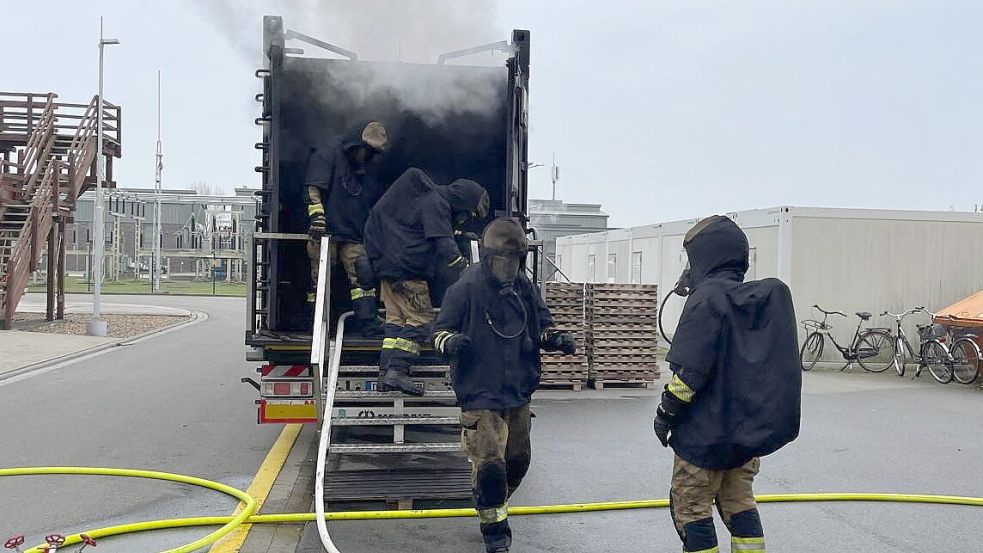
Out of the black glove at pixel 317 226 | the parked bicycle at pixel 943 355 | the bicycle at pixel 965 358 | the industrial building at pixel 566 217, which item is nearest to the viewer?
the black glove at pixel 317 226

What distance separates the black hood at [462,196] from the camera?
6.48 meters

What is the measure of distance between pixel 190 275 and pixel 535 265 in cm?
6160

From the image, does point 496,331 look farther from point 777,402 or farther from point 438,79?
point 438,79

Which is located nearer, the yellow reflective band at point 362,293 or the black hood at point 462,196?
the black hood at point 462,196

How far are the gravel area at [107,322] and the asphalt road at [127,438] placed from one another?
5.28 m

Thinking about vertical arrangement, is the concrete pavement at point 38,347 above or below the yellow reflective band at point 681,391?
below

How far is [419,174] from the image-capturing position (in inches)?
254

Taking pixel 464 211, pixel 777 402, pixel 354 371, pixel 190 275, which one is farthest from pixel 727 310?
pixel 190 275

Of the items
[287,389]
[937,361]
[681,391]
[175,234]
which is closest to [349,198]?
[287,389]

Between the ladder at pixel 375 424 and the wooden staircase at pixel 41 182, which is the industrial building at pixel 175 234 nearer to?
the wooden staircase at pixel 41 182

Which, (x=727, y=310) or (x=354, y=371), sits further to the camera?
(x=354, y=371)

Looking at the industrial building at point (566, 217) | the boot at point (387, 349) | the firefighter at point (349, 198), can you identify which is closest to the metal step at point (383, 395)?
the boot at point (387, 349)

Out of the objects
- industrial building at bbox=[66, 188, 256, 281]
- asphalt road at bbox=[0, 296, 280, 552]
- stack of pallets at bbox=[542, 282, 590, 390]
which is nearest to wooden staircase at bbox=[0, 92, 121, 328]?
asphalt road at bbox=[0, 296, 280, 552]

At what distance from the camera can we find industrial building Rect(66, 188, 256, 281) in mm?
57094
